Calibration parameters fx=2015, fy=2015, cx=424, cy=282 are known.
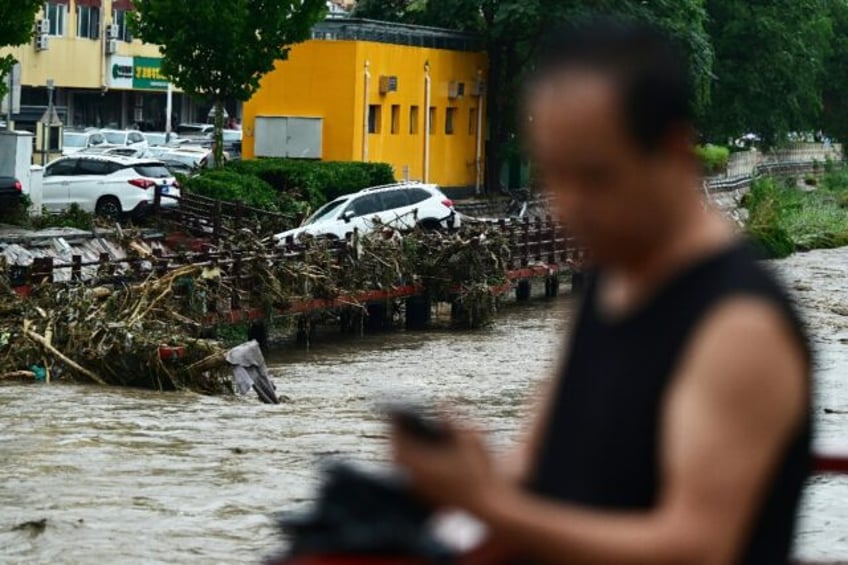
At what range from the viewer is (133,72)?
236 ft

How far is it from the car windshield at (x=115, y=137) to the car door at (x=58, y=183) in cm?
2192

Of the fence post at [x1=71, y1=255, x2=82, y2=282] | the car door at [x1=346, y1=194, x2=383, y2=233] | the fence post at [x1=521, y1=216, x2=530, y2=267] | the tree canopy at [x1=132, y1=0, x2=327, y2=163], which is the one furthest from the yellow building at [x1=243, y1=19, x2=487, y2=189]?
the fence post at [x1=71, y1=255, x2=82, y2=282]

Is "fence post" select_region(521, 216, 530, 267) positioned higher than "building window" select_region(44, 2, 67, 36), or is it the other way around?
"building window" select_region(44, 2, 67, 36)

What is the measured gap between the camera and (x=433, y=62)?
1955 inches

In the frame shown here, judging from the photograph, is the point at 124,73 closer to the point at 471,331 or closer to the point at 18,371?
the point at 471,331

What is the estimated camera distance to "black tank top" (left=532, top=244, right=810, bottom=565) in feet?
8.05

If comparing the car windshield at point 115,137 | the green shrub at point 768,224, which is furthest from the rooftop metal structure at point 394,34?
the car windshield at point 115,137

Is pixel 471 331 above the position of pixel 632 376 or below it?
below

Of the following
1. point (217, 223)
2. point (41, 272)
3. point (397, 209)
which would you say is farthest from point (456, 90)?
point (41, 272)

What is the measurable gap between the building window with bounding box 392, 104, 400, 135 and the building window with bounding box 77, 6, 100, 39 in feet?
73.0

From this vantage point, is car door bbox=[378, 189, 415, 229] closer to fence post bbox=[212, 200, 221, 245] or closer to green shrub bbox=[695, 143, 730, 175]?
fence post bbox=[212, 200, 221, 245]

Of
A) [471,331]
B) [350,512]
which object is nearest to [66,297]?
[471,331]

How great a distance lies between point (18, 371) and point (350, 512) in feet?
62.1

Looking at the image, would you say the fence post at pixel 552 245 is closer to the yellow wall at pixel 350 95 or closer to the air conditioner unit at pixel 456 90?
the yellow wall at pixel 350 95
